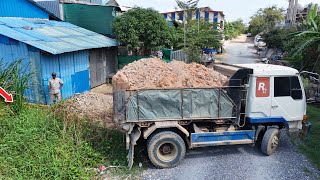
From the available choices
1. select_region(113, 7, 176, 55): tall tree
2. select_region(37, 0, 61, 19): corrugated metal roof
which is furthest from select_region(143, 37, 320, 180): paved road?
select_region(37, 0, 61, 19): corrugated metal roof

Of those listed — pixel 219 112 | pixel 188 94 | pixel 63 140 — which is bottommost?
pixel 63 140

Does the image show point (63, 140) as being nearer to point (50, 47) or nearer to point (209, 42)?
point (50, 47)

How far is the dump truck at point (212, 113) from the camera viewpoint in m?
6.58

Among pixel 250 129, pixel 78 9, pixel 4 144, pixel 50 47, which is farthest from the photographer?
pixel 78 9

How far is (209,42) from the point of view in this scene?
2661 centimetres

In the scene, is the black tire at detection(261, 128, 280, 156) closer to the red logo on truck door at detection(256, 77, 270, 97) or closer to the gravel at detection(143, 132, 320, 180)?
the gravel at detection(143, 132, 320, 180)

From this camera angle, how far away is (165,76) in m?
8.23

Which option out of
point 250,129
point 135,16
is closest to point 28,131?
point 250,129

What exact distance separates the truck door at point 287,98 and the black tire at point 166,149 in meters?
2.62

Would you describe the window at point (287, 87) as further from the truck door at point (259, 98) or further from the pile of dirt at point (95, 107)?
the pile of dirt at point (95, 107)

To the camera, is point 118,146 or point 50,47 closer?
point 118,146

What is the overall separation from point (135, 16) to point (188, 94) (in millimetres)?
11444

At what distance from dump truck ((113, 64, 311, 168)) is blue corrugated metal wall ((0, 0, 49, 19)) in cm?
1168

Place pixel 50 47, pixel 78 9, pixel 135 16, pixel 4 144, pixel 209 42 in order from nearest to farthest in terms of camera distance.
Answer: pixel 4 144
pixel 50 47
pixel 135 16
pixel 78 9
pixel 209 42
